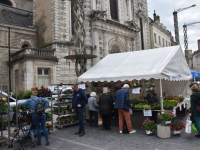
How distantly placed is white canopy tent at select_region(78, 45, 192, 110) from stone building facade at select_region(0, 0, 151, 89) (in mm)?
8621

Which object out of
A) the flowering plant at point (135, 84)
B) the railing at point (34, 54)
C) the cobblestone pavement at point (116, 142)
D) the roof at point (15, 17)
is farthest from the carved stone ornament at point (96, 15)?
the cobblestone pavement at point (116, 142)

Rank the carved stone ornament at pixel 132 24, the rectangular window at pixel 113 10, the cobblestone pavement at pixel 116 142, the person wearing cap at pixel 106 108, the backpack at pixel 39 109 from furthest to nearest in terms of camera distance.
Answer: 1. the carved stone ornament at pixel 132 24
2. the rectangular window at pixel 113 10
3. the person wearing cap at pixel 106 108
4. the backpack at pixel 39 109
5. the cobblestone pavement at pixel 116 142

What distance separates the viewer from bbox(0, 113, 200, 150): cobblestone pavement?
216 inches

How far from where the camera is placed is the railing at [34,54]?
1619 cm

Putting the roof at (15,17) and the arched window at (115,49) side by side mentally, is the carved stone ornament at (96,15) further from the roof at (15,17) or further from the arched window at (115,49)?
the roof at (15,17)

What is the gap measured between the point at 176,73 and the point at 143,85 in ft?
4.58

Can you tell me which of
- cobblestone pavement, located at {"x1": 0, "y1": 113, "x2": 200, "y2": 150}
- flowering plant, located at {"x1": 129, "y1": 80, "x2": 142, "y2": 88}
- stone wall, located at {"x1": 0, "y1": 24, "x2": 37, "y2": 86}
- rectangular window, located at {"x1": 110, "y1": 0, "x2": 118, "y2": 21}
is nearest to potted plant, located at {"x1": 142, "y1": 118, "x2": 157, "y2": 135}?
cobblestone pavement, located at {"x1": 0, "y1": 113, "x2": 200, "y2": 150}

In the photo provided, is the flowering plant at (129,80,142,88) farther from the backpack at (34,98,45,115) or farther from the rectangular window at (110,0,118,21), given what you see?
the rectangular window at (110,0,118,21)

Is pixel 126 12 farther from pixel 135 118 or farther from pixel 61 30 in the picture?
pixel 135 118

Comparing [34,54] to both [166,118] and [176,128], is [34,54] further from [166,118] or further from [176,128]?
[176,128]

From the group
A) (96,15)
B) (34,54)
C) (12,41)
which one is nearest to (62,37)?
(34,54)

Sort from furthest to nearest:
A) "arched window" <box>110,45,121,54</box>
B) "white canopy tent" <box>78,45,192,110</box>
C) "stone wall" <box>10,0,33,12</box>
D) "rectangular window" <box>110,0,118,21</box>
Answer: "stone wall" <box>10,0,33,12</box>
"rectangular window" <box>110,0,118,21</box>
"arched window" <box>110,45,121,54</box>
"white canopy tent" <box>78,45,192,110</box>

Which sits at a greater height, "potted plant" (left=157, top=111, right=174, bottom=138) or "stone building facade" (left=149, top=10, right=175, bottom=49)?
"stone building facade" (left=149, top=10, right=175, bottom=49)

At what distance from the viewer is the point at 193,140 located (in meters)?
5.85
